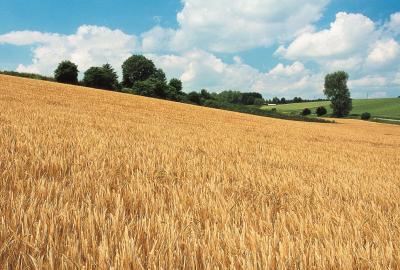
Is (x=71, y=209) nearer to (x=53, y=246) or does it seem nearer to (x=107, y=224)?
(x=107, y=224)

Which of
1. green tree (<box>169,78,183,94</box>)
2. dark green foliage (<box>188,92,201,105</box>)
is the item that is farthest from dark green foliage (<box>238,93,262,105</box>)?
dark green foliage (<box>188,92,201,105</box>)

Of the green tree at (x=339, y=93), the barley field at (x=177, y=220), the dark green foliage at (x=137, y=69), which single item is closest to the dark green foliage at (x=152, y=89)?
the dark green foliage at (x=137, y=69)

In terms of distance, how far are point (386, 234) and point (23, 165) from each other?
3854mm

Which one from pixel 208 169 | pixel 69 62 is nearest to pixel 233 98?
pixel 69 62

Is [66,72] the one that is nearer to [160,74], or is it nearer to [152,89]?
[152,89]

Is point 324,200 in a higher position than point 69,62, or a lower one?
lower

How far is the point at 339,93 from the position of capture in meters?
115

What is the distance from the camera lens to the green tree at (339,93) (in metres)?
114

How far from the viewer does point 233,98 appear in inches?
7505

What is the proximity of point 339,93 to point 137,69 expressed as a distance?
6528cm

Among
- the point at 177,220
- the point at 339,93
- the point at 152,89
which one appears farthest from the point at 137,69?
the point at 177,220

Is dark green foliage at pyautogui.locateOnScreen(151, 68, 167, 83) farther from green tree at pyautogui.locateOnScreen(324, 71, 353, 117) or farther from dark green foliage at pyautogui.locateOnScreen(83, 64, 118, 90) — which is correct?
green tree at pyautogui.locateOnScreen(324, 71, 353, 117)

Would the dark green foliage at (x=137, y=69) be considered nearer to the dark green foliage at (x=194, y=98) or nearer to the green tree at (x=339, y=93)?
the dark green foliage at (x=194, y=98)

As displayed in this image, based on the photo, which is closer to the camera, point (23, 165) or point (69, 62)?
point (23, 165)
